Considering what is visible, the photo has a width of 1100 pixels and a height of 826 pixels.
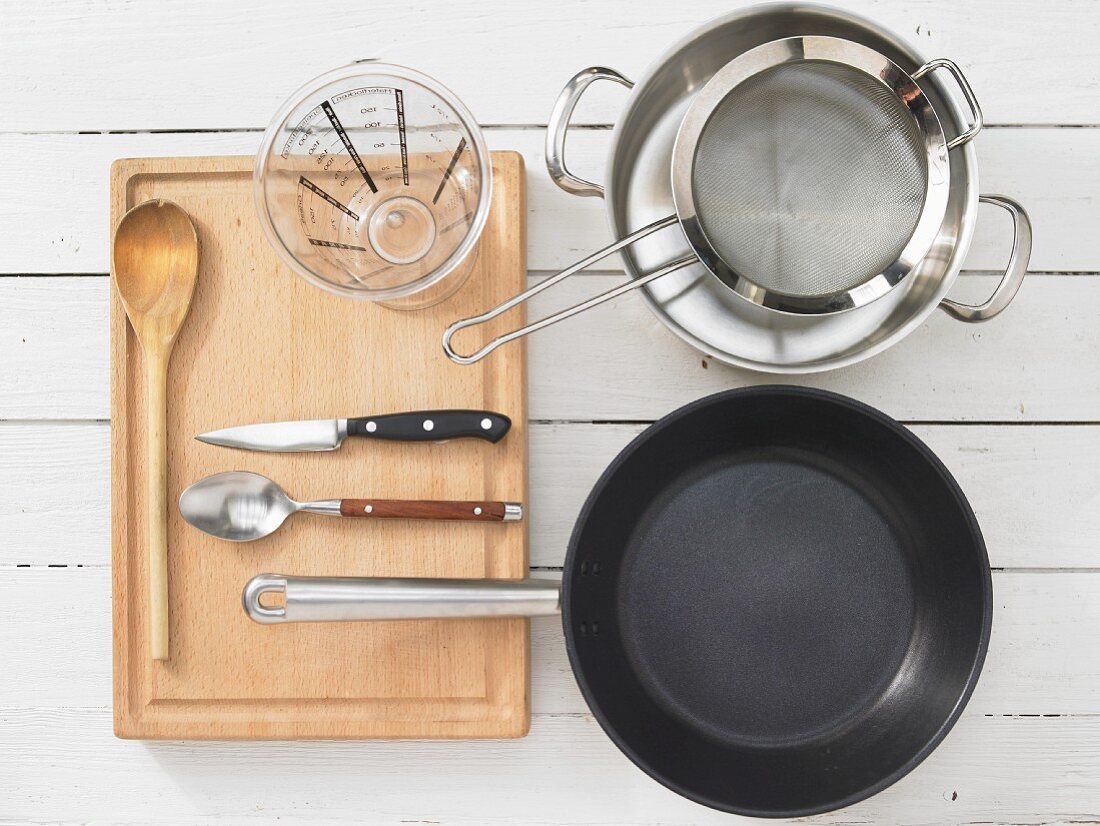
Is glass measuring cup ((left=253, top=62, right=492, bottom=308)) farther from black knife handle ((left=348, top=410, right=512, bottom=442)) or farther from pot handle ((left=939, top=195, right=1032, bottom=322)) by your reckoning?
pot handle ((left=939, top=195, right=1032, bottom=322))

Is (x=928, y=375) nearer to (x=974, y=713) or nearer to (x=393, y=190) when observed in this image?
(x=974, y=713)

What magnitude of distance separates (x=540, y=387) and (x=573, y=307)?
0.09 metres

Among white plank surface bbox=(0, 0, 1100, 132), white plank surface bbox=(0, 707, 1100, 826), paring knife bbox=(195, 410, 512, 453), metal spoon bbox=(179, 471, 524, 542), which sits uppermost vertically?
white plank surface bbox=(0, 0, 1100, 132)

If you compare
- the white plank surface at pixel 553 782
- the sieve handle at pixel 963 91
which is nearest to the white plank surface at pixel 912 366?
the sieve handle at pixel 963 91

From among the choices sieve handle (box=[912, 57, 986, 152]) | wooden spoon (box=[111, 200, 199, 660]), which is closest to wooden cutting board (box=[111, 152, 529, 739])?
wooden spoon (box=[111, 200, 199, 660])

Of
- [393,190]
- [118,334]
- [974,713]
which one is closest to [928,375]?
[974,713]

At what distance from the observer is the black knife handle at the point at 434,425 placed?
0.58m

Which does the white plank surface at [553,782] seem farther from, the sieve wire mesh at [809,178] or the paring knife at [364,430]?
the sieve wire mesh at [809,178]

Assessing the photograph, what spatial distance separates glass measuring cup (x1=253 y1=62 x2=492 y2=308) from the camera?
0.55 m

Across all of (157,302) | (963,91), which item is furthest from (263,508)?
(963,91)

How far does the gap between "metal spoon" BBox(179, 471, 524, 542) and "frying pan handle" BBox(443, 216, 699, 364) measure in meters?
0.10

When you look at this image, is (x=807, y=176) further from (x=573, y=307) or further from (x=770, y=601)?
(x=770, y=601)

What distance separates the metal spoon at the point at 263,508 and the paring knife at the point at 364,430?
0.08 ft

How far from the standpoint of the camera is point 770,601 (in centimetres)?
64
